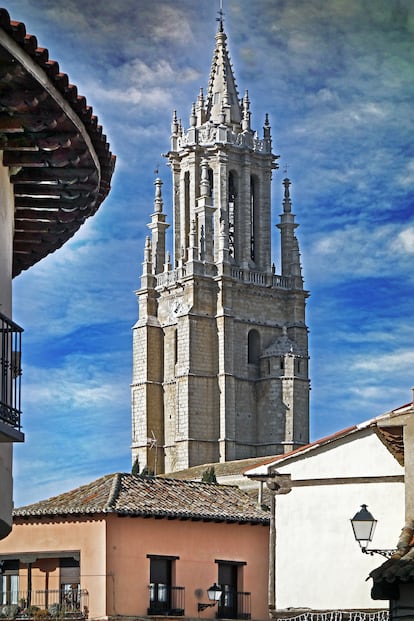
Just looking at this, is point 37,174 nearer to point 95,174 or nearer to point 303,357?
point 95,174

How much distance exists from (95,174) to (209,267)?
99896 millimetres

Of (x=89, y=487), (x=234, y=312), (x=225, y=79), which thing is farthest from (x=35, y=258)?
(x=225, y=79)

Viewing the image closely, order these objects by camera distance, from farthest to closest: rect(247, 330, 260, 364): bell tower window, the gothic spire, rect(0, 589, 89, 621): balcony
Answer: the gothic spire
rect(247, 330, 260, 364): bell tower window
rect(0, 589, 89, 621): balcony

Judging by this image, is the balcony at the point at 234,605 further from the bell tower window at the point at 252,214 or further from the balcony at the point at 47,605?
the bell tower window at the point at 252,214

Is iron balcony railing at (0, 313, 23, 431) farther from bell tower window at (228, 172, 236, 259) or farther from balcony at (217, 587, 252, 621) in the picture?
bell tower window at (228, 172, 236, 259)

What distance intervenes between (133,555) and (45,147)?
23.3 m

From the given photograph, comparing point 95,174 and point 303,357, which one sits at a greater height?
point 303,357

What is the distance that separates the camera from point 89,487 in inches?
1345

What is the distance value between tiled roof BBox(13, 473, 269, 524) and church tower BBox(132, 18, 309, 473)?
69.3 metres

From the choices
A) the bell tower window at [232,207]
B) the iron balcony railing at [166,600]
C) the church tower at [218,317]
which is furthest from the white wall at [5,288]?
the bell tower window at [232,207]

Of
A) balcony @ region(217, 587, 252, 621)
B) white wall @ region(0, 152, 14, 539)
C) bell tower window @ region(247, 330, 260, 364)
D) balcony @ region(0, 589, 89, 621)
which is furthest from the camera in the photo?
bell tower window @ region(247, 330, 260, 364)

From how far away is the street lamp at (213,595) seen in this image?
104ft

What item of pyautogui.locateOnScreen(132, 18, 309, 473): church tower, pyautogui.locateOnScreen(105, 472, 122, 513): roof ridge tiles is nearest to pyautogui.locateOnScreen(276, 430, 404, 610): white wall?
pyautogui.locateOnScreen(105, 472, 122, 513): roof ridge tiles

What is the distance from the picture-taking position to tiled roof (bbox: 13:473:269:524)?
103ft
